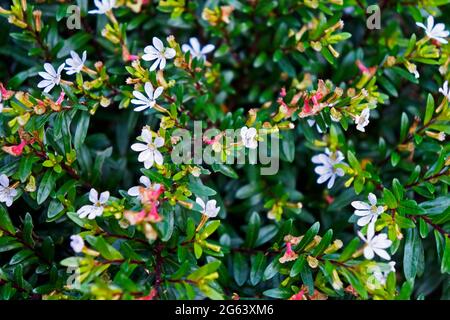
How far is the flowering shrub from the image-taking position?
5.54 feet

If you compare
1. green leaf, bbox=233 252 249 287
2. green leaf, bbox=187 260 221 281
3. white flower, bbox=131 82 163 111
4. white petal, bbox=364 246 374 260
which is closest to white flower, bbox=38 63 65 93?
white flower, bbox=131 82 163 111

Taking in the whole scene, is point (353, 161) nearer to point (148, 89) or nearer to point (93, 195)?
point (148, 89)

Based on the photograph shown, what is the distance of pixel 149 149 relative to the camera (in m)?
1.70

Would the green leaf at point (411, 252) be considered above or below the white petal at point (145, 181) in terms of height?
below

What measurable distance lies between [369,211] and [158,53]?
84 centimetres

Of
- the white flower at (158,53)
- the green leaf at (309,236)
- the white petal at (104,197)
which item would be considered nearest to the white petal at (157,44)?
the white flower at (158,53)

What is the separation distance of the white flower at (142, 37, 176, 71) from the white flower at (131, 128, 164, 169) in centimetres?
23

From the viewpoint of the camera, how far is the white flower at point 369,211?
5.69 ft

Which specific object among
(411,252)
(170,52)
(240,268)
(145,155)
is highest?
(170,52)

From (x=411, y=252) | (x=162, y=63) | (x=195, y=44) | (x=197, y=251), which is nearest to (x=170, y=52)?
(x=162, y=63)

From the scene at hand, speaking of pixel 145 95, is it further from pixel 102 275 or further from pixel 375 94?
pixel 375 94

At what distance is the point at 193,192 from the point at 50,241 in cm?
53

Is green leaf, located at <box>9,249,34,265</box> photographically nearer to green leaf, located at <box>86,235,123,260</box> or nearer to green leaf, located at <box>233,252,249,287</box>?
green leaf, located at <box>86,235,123,260</box>

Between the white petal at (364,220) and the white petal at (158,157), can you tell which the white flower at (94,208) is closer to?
the white petal at (158,157)
